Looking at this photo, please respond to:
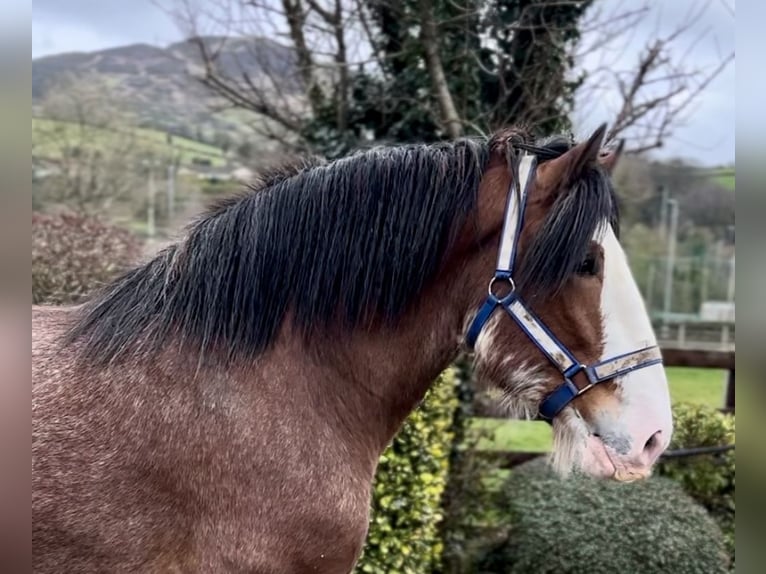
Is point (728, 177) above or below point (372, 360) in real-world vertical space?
above

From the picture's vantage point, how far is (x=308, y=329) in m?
1.56

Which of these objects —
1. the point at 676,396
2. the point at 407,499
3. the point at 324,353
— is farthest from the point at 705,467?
the point at 324,353

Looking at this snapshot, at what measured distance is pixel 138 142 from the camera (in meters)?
10.2

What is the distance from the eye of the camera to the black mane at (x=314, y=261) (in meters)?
1.54

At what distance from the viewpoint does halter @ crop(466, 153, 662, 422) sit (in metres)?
1.46

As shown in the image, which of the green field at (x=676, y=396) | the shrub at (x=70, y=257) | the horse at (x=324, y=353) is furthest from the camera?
the green field at (x=676, y=396)

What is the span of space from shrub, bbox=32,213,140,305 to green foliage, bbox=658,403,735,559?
372cm

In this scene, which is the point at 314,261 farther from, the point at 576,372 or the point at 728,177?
the point at 728,177

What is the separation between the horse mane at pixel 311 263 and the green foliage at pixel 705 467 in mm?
2920

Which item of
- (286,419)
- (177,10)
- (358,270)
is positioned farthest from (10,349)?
(177,10)

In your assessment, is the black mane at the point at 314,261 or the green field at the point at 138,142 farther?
the green field at the point at 138,142

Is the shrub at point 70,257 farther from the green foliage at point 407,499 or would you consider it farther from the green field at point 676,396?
the green field at point 676,396

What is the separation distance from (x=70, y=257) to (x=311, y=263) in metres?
3.39

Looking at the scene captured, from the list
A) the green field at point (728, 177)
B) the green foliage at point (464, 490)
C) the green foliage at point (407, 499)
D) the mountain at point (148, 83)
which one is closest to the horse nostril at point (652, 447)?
Answer: the green field at point (728, 177)
